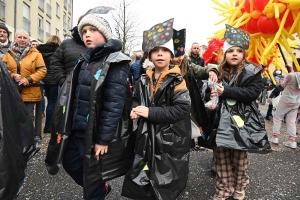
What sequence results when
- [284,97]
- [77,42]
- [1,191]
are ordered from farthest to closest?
[284,97], [77,42], [1,191]

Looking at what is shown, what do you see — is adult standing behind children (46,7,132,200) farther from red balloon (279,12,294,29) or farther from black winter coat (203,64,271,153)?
red balloon (279,12,294,29)

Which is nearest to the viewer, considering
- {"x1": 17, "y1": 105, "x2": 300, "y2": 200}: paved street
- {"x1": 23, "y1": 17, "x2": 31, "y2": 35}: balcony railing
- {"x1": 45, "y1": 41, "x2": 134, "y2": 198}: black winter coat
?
{"x1": 45, "y1": 41, "x2": 134, "y2": 198}: black winter coat

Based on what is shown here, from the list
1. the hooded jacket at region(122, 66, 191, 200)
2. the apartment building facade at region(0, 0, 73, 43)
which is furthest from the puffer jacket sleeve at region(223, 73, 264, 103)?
the apartment building facade at region(0, 0, 73, 43)

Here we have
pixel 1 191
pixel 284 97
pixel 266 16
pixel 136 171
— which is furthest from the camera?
pixel 284 97

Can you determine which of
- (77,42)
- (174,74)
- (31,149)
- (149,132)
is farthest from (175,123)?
(77,42)

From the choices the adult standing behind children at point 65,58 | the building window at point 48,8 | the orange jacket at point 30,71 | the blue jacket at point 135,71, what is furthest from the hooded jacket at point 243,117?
the building window at point 48,8

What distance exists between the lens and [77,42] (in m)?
3.06

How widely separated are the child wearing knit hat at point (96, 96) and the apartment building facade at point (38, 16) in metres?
16.2

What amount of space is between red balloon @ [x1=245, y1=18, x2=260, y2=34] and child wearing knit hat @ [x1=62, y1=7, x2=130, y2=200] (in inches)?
64.8

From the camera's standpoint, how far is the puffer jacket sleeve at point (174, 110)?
1733 millimetres

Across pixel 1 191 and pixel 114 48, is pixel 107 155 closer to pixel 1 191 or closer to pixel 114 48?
pixel 1 191

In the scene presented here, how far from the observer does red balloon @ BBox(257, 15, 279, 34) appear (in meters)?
2.45

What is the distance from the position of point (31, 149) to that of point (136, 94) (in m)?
0.98

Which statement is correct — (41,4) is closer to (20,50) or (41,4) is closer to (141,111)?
(20,50)
